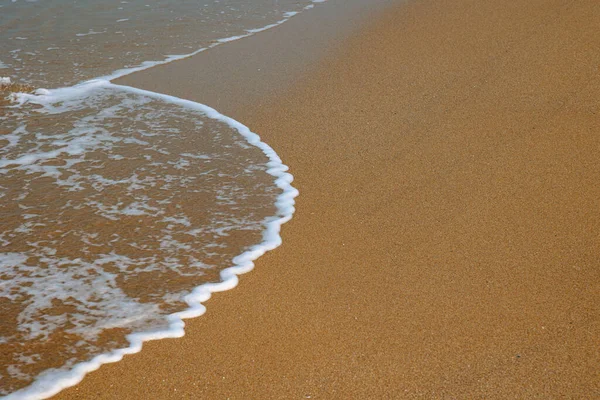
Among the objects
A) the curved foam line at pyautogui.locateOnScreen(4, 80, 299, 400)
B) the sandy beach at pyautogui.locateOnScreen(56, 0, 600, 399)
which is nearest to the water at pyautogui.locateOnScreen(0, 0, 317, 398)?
the curved foam line at pyautogui.locateOnScreen(4, 80, 299, 400)

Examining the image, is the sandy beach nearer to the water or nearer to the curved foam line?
the curved foam line

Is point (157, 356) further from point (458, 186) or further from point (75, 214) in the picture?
point (458, 186)

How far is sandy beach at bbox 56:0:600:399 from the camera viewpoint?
10.5 ft

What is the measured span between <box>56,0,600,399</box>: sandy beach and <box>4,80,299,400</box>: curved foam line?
57 mm

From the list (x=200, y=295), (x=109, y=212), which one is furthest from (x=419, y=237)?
(x=109, y=212)

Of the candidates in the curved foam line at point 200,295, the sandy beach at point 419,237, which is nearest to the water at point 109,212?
the curved foam line at point 200,295

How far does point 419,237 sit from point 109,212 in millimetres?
2117

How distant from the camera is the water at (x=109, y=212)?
3543 mm

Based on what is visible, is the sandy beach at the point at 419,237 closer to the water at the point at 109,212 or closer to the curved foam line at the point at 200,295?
the curved foam line at the point at 200,295

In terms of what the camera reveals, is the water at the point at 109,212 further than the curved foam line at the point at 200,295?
Yes

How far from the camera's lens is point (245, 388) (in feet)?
10.2

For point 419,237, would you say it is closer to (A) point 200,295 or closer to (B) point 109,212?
(A) point 200,295

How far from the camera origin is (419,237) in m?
4.27

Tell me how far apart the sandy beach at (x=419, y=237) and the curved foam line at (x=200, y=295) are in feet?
0.19
